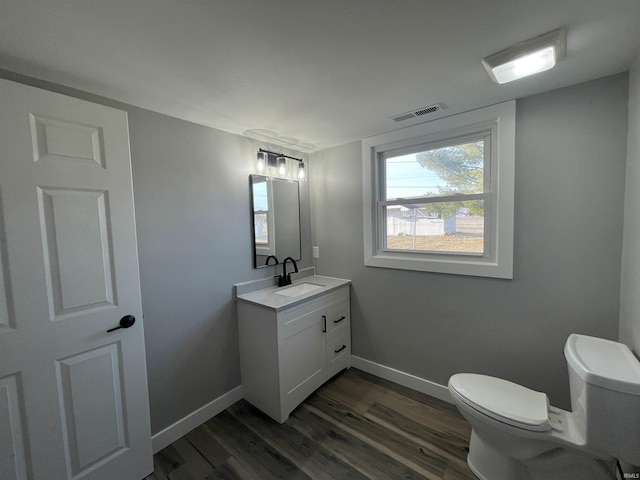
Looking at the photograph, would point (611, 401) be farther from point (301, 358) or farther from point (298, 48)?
point (298, 48)

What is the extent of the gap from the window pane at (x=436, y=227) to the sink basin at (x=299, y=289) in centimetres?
80

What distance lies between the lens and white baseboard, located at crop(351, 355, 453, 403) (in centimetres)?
206

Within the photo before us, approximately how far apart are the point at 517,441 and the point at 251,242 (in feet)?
6.85

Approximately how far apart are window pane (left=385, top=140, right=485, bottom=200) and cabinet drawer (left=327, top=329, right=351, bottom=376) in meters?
1.39

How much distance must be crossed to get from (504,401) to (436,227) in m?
A: 1.23

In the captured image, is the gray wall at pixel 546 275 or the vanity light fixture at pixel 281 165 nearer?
the gray wall at pixel 546 275

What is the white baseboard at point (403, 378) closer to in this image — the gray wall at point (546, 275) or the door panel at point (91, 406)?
the gray wall at point (546, 275)

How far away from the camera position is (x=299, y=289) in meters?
2.36

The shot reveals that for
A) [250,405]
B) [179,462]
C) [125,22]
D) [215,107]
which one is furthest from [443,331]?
[125,22]

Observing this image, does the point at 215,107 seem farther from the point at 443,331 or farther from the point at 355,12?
the point at 443,331

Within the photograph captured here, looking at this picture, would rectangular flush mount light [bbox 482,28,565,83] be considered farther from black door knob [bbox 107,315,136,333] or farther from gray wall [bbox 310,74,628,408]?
black door knob [bbox 107,315,136,333]

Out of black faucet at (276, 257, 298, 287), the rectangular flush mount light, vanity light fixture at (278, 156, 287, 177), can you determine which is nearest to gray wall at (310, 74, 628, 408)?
the rectangular flush mount light

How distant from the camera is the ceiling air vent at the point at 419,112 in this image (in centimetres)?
173

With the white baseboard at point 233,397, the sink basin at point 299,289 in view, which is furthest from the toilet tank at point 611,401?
the sink basin at point 299,289
